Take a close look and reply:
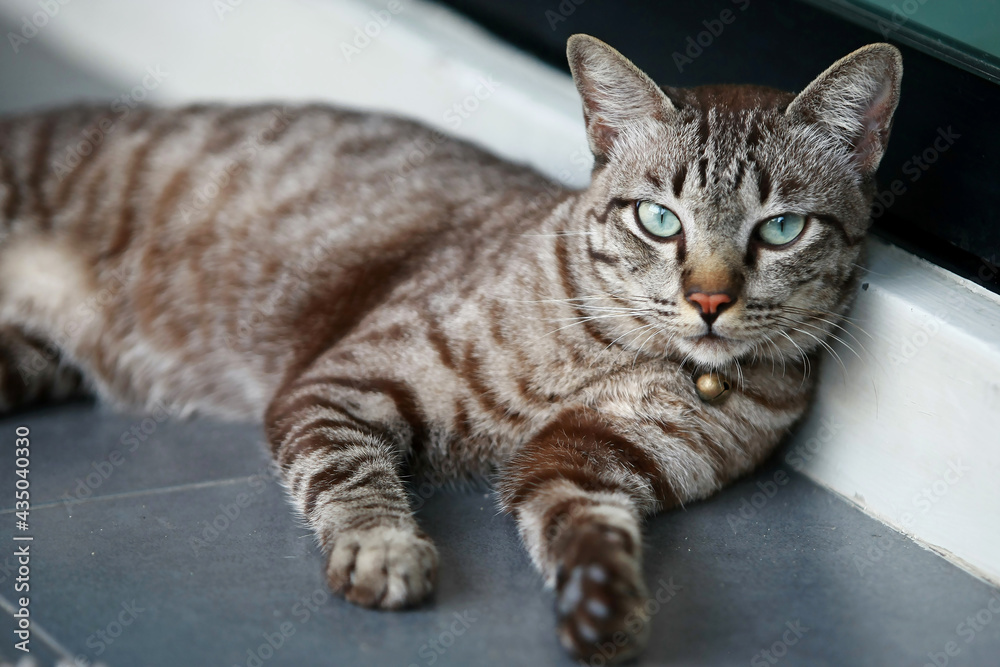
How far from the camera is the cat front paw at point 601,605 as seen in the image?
161cm

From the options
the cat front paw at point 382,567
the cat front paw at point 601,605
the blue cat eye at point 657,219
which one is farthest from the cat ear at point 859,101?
the cat front paw at point 382,567

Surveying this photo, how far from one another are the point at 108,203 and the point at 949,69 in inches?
91.8

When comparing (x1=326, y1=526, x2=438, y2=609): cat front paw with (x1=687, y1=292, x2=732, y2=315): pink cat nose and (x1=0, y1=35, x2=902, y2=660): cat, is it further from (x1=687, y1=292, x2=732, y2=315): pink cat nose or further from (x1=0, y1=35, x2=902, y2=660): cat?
(x1=687, y1=292, x2=732, y2=315): pink cat nose

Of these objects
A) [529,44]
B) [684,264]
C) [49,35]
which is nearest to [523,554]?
[684,264]

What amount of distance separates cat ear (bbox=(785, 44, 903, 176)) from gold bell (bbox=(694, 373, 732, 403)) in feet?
1.77

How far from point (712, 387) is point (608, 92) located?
2.28 ft

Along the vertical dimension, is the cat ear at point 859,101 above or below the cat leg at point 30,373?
above

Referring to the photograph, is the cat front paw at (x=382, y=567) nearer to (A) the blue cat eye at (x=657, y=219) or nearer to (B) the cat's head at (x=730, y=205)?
(B) the cat's head at (x=730, y=205)

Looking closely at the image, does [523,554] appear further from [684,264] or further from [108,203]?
[108,203]

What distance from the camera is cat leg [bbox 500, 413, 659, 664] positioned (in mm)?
1626

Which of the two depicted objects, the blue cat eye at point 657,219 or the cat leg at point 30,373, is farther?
Result: the cat leg at point 30,373

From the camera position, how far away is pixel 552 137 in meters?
3.00

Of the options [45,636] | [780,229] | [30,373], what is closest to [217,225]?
[30,373]

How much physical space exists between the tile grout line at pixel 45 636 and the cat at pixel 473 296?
0.48 m
